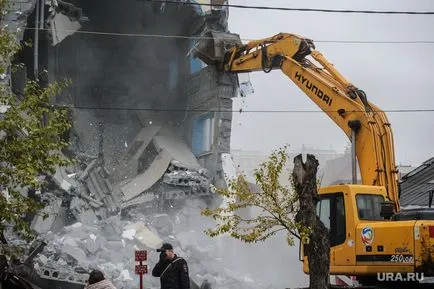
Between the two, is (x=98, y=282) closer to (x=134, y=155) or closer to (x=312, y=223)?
(x=312, y=223)

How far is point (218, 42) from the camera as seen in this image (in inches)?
736

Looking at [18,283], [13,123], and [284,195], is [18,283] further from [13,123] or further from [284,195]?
[284,195]

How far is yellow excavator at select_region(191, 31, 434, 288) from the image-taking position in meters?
→ 8.49

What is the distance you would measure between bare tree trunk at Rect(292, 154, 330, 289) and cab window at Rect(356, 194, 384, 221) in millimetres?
2061

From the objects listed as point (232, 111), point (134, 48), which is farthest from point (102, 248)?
point (134, 48)

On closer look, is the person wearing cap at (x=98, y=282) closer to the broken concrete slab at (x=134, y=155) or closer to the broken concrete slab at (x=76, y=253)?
the broken concrete slab at (x=76, y=253)

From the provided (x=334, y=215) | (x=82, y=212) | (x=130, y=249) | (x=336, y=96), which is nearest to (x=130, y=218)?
(x=82, y=212)

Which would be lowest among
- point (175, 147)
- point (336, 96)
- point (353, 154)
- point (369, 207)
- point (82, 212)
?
point (82, 212)

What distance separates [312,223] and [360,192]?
93.0 inches

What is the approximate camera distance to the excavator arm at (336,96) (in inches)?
444

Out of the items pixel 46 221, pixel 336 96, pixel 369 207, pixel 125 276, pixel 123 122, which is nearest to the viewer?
pixel 369 207

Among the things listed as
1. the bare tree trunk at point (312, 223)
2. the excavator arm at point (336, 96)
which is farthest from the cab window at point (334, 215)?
the bare tree trunk at point (312, 223)

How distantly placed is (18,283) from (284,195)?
347 centimetres

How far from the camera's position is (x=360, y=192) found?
372 inches
